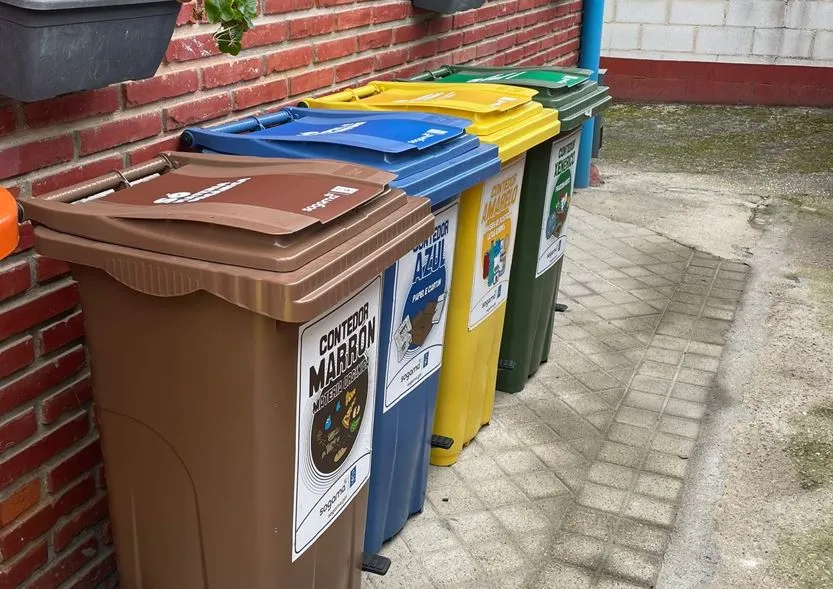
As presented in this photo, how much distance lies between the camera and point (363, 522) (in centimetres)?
261

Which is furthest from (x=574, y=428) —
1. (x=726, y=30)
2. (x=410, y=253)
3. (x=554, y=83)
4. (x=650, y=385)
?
(x=726, y=30)

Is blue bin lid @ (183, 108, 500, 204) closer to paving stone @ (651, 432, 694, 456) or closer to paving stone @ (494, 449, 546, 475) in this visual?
paving stone @ (494, 449, 546, 475)

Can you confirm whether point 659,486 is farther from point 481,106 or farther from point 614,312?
point 614,312

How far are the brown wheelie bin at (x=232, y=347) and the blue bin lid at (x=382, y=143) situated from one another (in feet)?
0.60

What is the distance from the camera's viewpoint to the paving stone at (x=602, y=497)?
3424 millimetres

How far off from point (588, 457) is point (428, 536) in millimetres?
868

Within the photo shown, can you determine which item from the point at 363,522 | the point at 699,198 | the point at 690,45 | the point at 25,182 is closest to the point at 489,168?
the point at 363,522

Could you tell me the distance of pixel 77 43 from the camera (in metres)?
2.04

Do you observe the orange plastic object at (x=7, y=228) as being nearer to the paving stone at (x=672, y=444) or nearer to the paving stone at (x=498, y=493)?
the paving stone at (x=498, y=493)

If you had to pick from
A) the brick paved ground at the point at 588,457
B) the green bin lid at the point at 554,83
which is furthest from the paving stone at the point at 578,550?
the green bin lid at the point at 554,83

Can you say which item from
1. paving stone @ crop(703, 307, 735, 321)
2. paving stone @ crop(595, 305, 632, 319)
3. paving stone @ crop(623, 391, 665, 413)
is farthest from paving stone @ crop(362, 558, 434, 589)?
paving stone @ crop(703, 307, 735, 321)

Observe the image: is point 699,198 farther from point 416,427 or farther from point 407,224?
point 407,224

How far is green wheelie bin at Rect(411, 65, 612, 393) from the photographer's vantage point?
3750mm

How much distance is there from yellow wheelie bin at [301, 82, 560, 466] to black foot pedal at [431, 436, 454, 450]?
0.06ft
